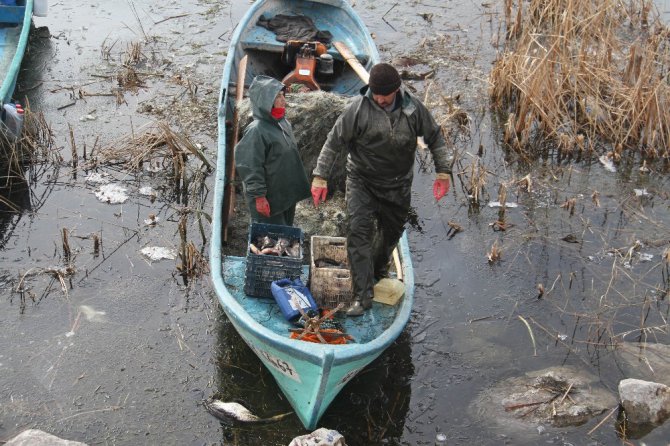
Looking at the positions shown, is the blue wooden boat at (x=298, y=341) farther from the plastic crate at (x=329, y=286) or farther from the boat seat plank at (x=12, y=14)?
the boat seat plank at (x=12, y=14)

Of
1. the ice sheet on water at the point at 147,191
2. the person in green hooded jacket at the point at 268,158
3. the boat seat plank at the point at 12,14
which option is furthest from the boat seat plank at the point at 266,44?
the person in green hooded jacket at the point at 268,158

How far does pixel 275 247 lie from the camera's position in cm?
661

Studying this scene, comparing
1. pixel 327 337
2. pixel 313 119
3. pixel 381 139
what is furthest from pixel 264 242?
pixel 313 119

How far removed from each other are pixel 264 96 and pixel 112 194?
3.48 metres

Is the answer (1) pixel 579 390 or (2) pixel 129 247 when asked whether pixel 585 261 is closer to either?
(1) pixel 579 390

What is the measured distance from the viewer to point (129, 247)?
8.50 metres

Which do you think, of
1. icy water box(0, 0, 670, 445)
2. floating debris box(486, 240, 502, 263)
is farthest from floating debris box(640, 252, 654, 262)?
floating debris box(486, 240, 502, 263)

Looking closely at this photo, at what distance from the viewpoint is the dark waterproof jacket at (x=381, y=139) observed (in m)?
6.16

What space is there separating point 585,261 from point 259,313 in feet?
12.6

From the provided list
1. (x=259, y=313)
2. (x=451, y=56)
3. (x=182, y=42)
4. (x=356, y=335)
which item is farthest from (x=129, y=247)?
(x=451, y=56)

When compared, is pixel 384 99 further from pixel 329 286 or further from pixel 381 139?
pixel 329 286

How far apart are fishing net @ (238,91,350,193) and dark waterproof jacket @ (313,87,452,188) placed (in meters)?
2.46

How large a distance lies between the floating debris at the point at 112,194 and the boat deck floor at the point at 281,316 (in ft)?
9.54

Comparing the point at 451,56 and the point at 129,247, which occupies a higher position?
the point at 451,56
